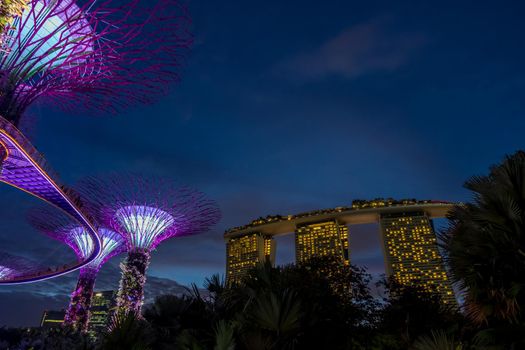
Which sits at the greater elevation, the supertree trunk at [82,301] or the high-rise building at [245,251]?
the high-rise building at [245,251]

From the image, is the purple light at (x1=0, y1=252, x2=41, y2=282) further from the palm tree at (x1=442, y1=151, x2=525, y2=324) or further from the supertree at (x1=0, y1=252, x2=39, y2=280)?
the palm tree at (x1=442, y1=151, x2=525, y2=324)

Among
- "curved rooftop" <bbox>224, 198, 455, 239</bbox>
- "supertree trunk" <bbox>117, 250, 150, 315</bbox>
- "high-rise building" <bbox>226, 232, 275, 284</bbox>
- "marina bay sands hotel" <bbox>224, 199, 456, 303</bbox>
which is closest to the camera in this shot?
"supertree trunk" <bbox>117, 250, 150, 315</bbox>

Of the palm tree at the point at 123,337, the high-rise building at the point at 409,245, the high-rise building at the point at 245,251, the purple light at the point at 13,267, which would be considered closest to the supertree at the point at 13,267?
the purple light at the point at 13,267

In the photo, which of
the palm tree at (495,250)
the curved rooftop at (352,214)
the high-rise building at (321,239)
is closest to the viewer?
the palm tree at (495,250)

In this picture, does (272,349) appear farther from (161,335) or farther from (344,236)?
(344,236)

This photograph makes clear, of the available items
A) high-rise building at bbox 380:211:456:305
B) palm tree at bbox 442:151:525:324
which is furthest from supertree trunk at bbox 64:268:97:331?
high-rise building at bbox 380:211:456:305

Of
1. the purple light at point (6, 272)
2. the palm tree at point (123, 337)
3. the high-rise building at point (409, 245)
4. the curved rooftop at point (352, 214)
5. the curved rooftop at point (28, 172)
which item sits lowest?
the palm tree at point (123, 337)

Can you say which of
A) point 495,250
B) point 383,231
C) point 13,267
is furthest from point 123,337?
point 383,231

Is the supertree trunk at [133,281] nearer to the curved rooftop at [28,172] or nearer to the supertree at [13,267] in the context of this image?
the curved rooftop at [28,172]

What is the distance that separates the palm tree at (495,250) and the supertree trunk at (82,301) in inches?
1552

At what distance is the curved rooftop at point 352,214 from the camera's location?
89.2 m

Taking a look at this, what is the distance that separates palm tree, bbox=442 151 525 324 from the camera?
534 centimetres

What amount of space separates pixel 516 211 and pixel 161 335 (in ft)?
30.5

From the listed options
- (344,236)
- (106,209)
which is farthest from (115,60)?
(344,236)
